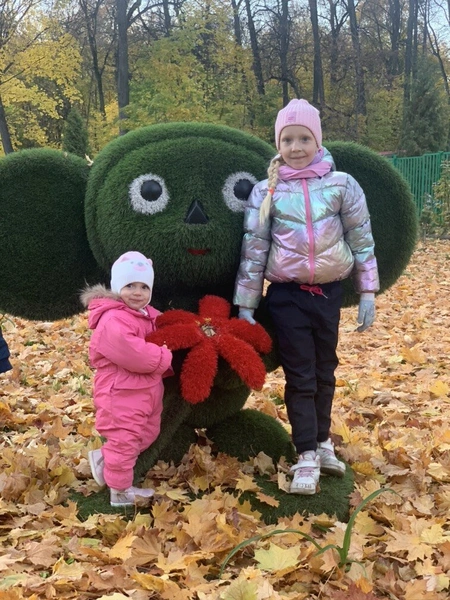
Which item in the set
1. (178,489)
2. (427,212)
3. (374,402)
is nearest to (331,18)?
(427,212)

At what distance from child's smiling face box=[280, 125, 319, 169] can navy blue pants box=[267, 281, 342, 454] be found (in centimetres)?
59

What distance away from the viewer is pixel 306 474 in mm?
A: 2939

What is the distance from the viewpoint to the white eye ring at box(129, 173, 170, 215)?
9.62 ft

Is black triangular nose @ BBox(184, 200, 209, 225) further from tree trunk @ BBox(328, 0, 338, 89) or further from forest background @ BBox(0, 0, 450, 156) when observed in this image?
tree trunk @ BBox(328, 0, 338, 89)

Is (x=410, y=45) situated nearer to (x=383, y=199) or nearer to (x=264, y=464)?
(x=383, y=199)

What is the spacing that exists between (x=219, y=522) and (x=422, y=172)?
16.0 meters

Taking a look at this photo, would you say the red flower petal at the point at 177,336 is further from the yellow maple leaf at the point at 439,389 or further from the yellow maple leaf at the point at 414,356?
the yellow maple leaf at the point at 414,356

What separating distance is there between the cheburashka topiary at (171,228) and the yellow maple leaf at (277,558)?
0.39 metres

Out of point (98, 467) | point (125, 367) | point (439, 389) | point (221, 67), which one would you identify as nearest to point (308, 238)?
point (125, 367)

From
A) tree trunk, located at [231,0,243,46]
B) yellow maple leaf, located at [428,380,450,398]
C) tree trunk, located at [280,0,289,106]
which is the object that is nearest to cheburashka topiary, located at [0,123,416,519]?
yellow maple leaf, located at [428,380,450,398]

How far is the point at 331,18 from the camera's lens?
91.3 feet

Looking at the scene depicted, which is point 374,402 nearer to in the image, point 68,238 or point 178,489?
point 178,489

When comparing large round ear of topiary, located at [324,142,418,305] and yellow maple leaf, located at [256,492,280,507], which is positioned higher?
large round ear of topiary, located at [324,142,418,305]

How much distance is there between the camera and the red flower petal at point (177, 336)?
276 centimetres
